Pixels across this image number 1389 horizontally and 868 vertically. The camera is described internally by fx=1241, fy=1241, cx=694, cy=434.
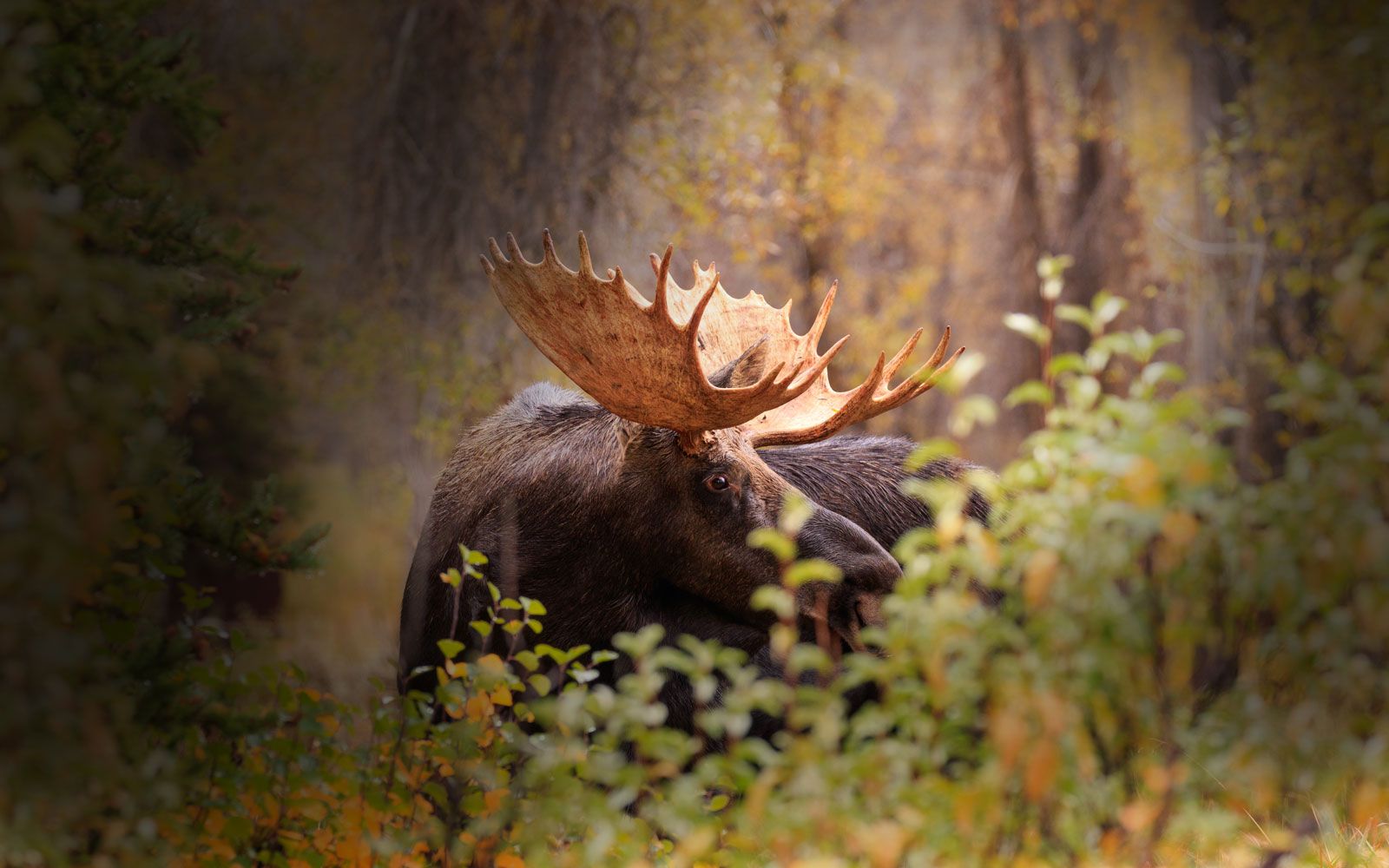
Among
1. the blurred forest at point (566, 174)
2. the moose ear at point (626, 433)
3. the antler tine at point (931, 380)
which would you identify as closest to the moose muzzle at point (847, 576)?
the antler tine at point (931, 380)

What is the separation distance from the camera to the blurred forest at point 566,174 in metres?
7.98

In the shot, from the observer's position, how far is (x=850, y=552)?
190 inches

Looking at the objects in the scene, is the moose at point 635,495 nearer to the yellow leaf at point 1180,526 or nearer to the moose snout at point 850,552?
the moose snout at point 850,552

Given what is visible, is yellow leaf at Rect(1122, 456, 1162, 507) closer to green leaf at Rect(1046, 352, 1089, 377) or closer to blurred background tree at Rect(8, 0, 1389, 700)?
green leaf at Rect(1046, 352, 1089, 377)

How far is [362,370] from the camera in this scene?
8602 millimetres

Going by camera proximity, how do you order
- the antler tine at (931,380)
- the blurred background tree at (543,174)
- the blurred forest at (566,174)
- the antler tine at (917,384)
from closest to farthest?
the antler tine at (931,380)
the antler tine at (917,384)
the blurred background tree at (543,174)
the blurred forest at (566,174)

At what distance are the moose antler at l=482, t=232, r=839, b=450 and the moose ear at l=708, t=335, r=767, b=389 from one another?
80 millimetres

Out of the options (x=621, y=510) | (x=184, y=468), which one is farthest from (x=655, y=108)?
(x=184, y=468)

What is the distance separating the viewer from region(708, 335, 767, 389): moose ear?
15.8 feet

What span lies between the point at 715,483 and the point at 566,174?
4.21 metres

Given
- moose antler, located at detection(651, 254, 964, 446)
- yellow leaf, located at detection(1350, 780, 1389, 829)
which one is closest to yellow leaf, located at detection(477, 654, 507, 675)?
moose antler, located at detection(651, 254, 964, 446)

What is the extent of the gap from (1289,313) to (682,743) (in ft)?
25.7

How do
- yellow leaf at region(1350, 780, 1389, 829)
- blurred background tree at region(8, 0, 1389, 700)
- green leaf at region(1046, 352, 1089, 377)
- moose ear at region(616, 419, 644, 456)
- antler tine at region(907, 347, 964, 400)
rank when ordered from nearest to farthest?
green leaf at region(1046, 352, 1089, 377)
yellow leaf at region(1350, 780, 1389, 829)
antler tine at region(907, 347, 964, 400)
moose ear at region(616, 419, 644, 456)
blurred background tree at region(8, 0, 1389, 700)

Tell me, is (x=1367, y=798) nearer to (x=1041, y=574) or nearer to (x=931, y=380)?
(x=1041, y=574)
